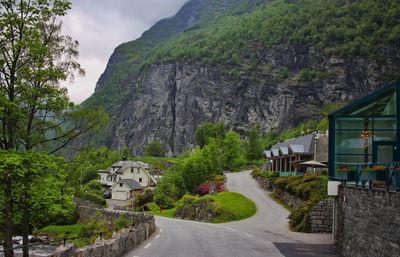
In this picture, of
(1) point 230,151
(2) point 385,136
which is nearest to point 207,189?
(1) point 230,151

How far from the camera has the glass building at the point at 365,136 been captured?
1991 cm

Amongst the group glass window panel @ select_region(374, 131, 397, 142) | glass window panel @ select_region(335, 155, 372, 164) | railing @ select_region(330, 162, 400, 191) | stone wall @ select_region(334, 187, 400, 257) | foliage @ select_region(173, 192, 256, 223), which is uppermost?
glass window panel @ select_region(374, 131, 397, 142)

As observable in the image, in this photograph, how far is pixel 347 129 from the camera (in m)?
24.0

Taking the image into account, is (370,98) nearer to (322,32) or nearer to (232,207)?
(232,207)

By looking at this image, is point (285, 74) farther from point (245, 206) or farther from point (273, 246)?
point (273, 246)

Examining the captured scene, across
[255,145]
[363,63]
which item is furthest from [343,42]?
[255,145]

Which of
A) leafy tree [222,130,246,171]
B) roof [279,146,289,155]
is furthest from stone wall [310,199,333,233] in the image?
leafy tree [222,130,246,171]

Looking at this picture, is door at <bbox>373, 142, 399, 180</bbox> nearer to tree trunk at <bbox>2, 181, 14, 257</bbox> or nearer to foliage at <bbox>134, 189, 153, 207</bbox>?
tree trunk at <bbox>2, 181, 14, 257</bbox>

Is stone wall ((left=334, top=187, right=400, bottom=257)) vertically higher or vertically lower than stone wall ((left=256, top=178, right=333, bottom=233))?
higher

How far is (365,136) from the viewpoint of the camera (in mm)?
23203

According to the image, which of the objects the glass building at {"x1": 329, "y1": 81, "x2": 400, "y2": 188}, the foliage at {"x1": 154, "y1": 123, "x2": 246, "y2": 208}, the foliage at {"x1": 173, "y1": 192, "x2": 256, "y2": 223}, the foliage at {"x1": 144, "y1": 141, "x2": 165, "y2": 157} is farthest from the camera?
the foliage at {"x1": 144, "y1": 141, "x2": 165, "y2": 157}

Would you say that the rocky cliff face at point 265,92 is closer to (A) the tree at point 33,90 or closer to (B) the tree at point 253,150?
(B) the tree at point 253,150

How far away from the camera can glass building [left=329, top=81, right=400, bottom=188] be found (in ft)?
65.3

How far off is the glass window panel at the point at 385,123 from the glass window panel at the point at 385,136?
0.80 ft
